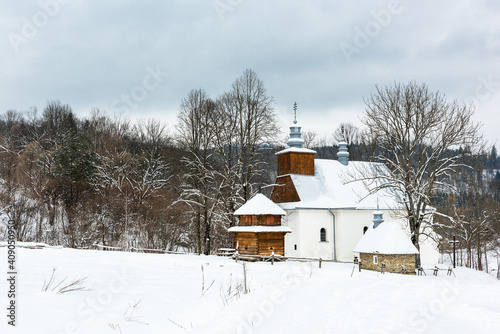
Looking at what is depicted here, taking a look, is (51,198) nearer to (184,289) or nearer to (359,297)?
(184,289)

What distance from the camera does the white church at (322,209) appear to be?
3322 cm

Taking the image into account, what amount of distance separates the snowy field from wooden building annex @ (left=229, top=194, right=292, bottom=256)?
10.8m

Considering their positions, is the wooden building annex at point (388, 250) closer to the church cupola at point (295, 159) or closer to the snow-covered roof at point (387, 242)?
the snow-covered roof at point (387, 242)

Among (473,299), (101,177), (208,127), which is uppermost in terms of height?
(208,127)

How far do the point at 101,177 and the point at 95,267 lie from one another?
2627 cm

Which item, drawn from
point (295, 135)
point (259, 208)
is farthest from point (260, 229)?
point (295, 135)

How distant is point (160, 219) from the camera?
38281 mm

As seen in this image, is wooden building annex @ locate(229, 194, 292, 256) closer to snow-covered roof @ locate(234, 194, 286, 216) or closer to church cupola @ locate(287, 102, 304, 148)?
snow-covered roof @ locate(234, 194, 286, 216)

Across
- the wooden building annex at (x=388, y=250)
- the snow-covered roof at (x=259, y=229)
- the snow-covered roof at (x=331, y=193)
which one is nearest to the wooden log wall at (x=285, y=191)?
the snow-covered roof at (x=331, y=193)

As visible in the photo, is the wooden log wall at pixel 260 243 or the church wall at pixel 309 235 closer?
the wooden log wall at pixel 260 243

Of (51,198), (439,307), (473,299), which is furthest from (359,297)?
(51,198)

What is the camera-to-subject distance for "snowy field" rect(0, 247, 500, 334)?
9.32m

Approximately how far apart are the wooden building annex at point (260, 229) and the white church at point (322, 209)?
4.79 meters

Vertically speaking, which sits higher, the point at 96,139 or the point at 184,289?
the point at 96,139
